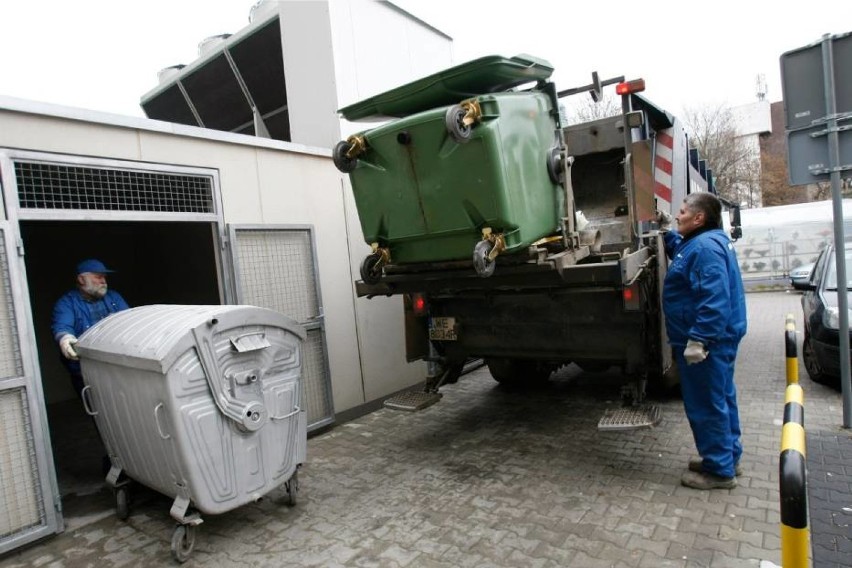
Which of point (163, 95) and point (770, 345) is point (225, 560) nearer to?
point (770, 345)

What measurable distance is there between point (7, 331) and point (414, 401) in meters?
3.12

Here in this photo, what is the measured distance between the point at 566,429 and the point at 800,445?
3.21 meters

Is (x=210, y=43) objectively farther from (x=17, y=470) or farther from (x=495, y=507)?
(x=495, y=507)

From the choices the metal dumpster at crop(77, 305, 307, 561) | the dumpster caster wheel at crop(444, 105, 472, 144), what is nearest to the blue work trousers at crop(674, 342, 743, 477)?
the dumpster caster wheel at crop(444, 105, 472, 144)

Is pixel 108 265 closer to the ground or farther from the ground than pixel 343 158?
closer to the ground

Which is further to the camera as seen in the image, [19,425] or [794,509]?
[19,425]

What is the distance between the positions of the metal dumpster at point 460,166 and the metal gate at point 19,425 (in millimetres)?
2263

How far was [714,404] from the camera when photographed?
11.0 feet

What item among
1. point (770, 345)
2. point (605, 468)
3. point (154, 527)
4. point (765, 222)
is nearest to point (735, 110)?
point (765, 222)

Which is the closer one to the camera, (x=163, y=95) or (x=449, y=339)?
(x=449, y=339)

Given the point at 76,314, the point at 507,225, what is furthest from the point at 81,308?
the point at 507,225

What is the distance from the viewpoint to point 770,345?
305 inches

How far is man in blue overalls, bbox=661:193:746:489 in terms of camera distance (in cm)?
329

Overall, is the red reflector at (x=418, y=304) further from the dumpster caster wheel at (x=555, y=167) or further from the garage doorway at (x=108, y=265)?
the garage doorway at (x=108, y=265)
